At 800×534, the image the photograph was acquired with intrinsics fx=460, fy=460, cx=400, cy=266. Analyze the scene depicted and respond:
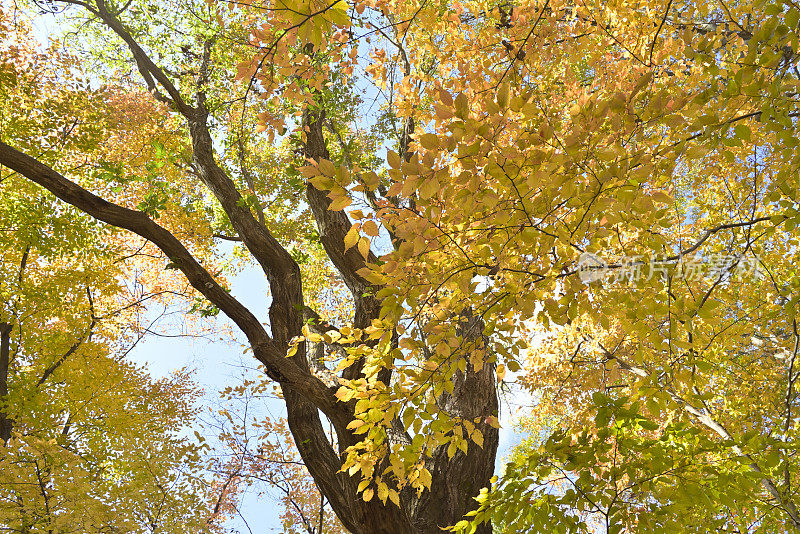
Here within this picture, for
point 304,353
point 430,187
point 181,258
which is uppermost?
point 181,258

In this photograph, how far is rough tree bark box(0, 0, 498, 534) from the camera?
372 centimetres

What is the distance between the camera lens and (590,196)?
190cm

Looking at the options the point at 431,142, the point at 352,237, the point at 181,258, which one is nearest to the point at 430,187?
the point at 431,142

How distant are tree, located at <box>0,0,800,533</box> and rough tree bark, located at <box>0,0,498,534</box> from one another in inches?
0.9

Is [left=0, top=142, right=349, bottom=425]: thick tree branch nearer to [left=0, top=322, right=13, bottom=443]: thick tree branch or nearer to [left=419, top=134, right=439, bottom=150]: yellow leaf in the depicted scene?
[left=419, top=134, right=439, bottom=150]: yellow leaf

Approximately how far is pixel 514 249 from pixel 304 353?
9.42 ft

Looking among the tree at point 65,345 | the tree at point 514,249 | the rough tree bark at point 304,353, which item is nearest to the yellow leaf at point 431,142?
the tree at point 514,249

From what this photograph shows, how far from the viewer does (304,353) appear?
15.0 feet

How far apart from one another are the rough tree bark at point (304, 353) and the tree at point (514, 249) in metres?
0.02

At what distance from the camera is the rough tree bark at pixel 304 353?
12.2ft

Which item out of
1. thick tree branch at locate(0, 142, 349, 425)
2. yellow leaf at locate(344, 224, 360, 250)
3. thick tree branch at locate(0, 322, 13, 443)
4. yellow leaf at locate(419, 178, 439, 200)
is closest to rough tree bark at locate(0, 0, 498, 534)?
thick tree branch at locate(0, 142, 349, 425)

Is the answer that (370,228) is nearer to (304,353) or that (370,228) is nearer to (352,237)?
(352,237)

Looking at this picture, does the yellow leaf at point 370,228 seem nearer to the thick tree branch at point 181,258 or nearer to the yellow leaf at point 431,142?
the yellow leaf at point 431,142

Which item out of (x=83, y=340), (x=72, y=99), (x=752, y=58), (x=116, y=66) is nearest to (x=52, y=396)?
(x=83, y=340)
